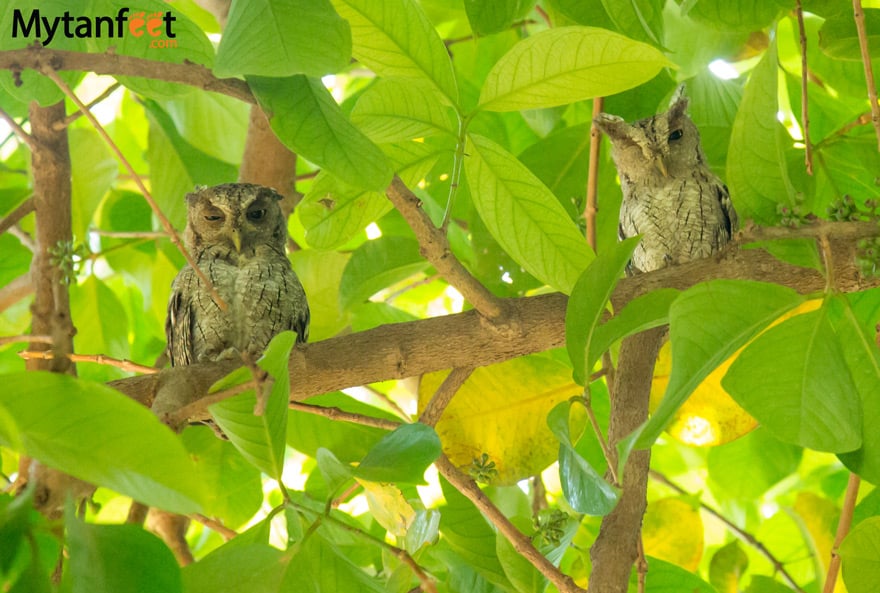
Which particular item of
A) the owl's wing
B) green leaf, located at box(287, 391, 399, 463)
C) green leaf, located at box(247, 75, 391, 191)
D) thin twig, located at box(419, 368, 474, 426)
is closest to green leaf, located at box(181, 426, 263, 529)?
the owl's wing

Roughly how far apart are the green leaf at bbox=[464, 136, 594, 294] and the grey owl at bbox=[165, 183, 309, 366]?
0.60 meters

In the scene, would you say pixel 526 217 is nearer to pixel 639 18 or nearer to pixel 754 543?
pixel 639 18

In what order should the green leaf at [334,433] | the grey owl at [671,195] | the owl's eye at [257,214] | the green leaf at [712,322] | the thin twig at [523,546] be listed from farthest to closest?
1. the owl's eye at [257,214]
2. the grey owl at [671,195]
3. the green leaf at [334,433]
4. the thin twig at [523,546]
5. the green leaf at [712,322]

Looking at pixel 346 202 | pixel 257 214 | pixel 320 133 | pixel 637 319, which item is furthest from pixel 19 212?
pixel 637 319

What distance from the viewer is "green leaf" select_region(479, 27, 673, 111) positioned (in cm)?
92

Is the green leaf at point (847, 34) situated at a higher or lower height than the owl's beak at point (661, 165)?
higher

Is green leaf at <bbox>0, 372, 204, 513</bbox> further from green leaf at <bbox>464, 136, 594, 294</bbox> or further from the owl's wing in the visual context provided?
the owl's wing

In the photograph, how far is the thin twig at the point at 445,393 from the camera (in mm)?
1223

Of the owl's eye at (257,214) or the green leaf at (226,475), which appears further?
the owl's eye at (257,214)

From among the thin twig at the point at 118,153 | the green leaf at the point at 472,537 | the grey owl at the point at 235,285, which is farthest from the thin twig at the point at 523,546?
the grey owl at the point at 235,285

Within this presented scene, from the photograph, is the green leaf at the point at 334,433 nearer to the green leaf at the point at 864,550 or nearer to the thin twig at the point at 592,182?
the thin twig at the point at 592,182

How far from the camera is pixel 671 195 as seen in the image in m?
1.77

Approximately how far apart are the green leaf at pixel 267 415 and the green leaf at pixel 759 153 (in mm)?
512

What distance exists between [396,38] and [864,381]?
588 millimetres
